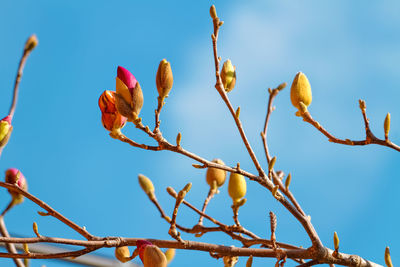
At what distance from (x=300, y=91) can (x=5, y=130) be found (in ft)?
1.52

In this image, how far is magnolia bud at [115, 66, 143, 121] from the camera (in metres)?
0.73

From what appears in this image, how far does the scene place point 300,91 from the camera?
2.71 feet

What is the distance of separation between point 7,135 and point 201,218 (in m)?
0.41

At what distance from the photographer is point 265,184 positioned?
0.77 meters

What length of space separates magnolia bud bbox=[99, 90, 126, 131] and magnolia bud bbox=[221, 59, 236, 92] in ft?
0.64

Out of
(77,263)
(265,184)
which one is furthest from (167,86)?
(77,263)

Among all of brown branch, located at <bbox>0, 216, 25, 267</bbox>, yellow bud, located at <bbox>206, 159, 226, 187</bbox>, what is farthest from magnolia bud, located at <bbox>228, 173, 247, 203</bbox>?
brown branch, located at <bbox>0, 216, 25, 267</bbox>

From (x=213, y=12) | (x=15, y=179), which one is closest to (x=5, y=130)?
(x=15, y=179)

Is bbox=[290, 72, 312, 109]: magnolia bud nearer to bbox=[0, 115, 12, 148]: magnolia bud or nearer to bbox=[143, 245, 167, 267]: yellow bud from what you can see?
bbox=[143, 245, 167, 267]: yellow bud

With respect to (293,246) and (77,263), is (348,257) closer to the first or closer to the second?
(293,246)

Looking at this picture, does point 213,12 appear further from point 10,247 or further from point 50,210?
point 10,247

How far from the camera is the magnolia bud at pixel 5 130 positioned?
713 mm

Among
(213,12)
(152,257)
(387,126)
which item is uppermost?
(213,12)

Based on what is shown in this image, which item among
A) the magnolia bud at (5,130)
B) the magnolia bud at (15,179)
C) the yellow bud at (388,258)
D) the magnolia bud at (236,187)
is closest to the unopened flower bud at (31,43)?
the magnolia bud at (5,130)
